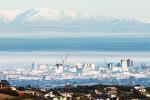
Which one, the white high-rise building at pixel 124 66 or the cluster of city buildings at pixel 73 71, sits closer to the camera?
the cluster of city buildings at pixel 73 71

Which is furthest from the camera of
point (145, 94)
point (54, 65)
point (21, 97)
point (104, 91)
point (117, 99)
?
point (54, 65)

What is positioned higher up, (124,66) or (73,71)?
(124,66)

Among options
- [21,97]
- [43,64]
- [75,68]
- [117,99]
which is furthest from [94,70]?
[21,97]

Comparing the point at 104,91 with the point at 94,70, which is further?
the point at 94,70

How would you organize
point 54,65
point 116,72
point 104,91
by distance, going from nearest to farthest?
1. point 104,91
2. point 116,72
3. point 54,65

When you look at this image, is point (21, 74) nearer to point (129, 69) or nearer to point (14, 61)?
point (129, 69)

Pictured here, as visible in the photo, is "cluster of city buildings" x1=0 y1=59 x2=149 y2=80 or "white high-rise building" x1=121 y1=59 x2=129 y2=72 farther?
"white high-rise building" x1=121 y1=59 x2=129 y2=72

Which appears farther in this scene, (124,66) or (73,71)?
(73,71)

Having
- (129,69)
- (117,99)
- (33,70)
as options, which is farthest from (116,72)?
(117,99)

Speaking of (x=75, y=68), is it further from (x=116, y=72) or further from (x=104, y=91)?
(x=104, y=91)
